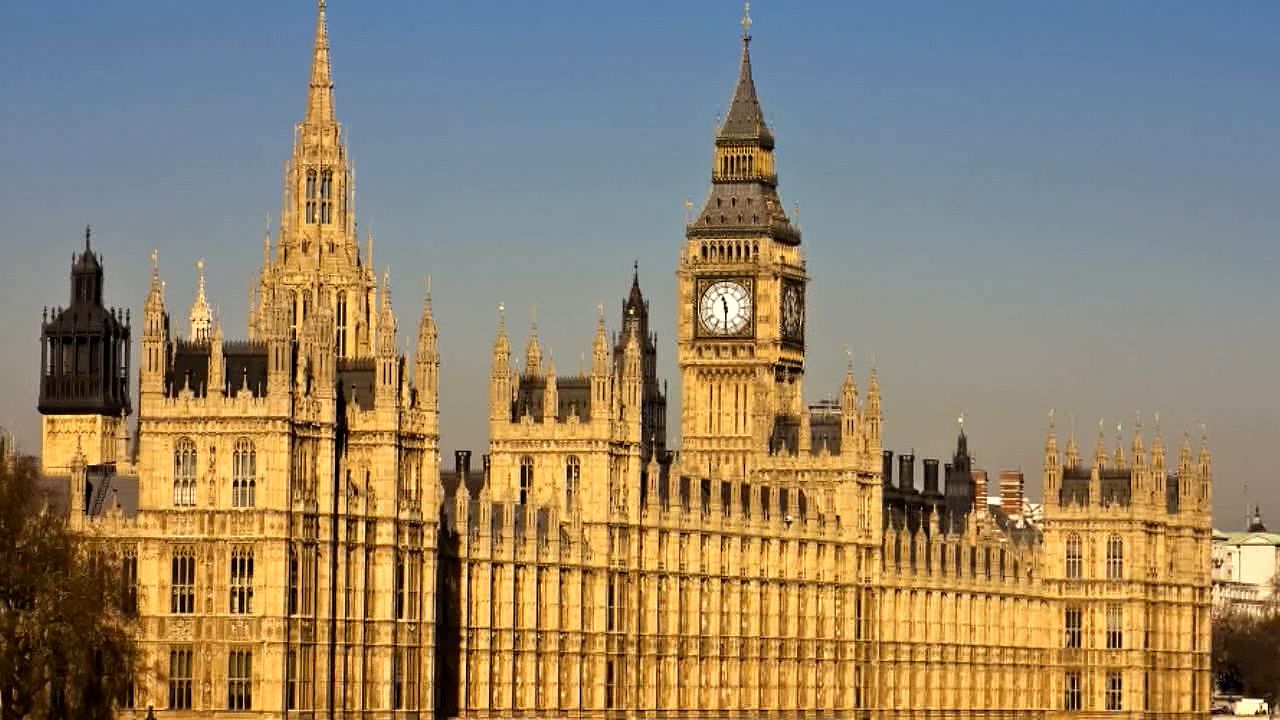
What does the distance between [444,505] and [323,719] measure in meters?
17.6

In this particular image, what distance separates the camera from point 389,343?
431ft

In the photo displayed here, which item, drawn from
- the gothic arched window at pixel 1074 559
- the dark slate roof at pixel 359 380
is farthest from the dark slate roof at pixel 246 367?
the gothic arched window at pixel 1074 559

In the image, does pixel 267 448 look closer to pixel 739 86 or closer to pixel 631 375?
pixel 631 375

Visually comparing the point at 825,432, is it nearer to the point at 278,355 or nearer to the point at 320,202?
the point at 320,202

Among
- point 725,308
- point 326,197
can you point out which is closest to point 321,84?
point 326,197

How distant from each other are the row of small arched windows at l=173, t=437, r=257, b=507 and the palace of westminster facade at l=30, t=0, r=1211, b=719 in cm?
7

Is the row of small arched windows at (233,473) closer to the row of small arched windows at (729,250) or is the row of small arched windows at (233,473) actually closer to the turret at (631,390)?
the turret at (631,390)

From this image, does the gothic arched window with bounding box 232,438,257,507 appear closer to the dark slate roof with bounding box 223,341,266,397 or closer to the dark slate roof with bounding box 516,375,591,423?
the dark slate roof with bounding box 223,341,266,397

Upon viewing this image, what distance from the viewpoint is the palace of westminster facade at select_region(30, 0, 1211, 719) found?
4916 inches

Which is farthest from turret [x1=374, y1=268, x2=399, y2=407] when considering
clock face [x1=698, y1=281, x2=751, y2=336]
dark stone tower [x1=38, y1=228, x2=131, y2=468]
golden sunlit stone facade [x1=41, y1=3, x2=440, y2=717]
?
clock face [x1=698, y1=281, x2=751, y2=336]

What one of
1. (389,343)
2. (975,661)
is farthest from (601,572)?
(975,661)

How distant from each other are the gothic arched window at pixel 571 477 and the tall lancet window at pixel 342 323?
9867mm

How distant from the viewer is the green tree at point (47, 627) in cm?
11212

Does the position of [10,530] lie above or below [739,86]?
Result: below
